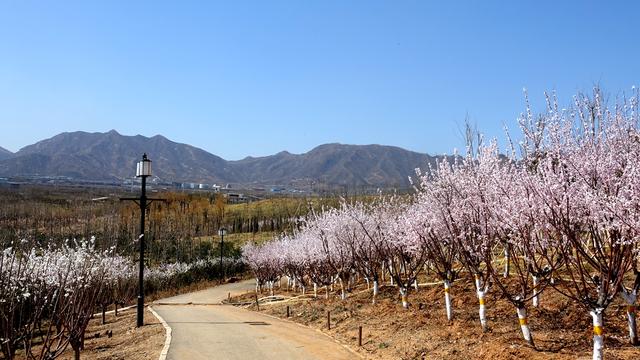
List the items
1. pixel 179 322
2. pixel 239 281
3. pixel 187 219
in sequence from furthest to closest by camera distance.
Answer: pixel 187 219 → pixel 239 281 → pixel 179 322

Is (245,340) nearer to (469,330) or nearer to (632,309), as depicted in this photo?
(469,330)

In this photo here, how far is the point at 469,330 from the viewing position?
1325 cm

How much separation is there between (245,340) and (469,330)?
6.47 m

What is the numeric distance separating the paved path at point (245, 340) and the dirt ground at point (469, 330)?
82 centimetres

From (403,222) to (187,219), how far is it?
88.1m

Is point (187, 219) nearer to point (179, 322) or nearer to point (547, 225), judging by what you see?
point (179, 322)

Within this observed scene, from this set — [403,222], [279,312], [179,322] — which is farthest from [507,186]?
[279,312]

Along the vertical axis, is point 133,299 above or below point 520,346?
below

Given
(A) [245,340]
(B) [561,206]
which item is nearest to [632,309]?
(B) [561,206]

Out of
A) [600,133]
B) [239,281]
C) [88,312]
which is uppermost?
[600,133]

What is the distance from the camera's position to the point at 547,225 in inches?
351

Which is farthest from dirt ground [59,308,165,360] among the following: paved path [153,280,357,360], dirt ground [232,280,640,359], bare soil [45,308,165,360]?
dirt ground [232,280,640,359]

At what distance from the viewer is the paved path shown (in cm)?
1359

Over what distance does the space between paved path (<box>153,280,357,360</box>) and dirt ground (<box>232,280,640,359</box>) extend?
0.82 m
